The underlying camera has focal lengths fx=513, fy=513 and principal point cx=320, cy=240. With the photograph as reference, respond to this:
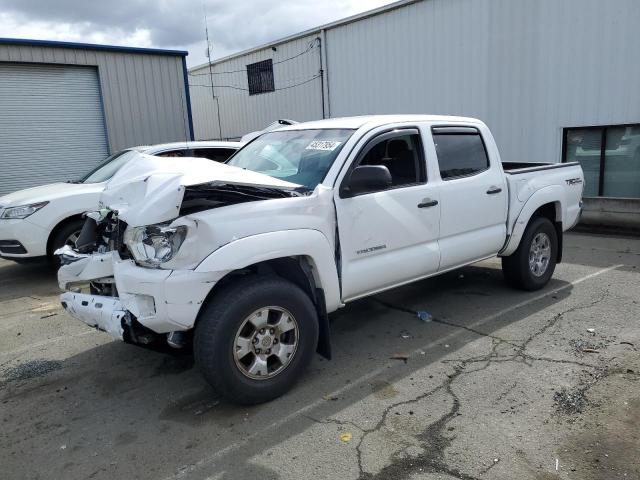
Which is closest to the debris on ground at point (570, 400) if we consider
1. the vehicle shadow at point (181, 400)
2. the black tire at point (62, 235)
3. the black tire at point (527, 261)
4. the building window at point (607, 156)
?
the vehicle shadow at point (181, 400)

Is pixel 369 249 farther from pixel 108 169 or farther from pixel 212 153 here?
pixel 108 169

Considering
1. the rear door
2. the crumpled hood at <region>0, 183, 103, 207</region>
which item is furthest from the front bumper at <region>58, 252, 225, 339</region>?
the crumpled hood at <region>0, 183, 103, 207</region>

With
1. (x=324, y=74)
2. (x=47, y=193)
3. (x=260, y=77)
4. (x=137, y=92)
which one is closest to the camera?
(x=47, y=193)

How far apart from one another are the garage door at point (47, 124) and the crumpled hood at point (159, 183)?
993 cm

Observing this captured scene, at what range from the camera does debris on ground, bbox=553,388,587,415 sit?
337cm

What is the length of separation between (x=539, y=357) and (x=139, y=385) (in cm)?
317

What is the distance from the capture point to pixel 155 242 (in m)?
3.27

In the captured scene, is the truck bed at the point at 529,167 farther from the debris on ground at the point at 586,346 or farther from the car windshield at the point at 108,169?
the car windshield at the point at 108,169

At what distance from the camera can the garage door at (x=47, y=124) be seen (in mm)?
11961

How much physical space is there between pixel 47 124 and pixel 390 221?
11315mm

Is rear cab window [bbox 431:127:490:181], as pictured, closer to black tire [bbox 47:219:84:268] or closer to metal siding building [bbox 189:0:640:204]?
black tire [bbox 47:219:84:268]

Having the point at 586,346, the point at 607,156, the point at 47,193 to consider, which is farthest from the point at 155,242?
the point at 607,156

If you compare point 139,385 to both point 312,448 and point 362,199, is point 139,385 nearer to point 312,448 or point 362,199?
point 312,448

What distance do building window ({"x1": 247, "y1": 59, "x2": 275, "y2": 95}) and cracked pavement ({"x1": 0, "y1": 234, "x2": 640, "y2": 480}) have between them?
43.9 feet
